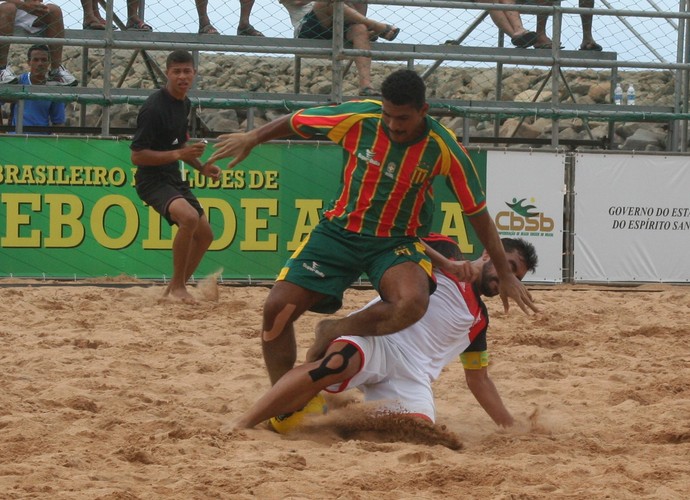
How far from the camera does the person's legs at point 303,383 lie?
4832 millimetres

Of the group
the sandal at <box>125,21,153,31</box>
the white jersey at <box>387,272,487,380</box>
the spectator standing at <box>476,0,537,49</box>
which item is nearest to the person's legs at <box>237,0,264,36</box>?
the sandal at <box>125,21,153,31</box>

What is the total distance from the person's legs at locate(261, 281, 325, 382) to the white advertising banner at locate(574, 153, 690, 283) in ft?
20.4

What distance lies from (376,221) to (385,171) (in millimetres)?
249

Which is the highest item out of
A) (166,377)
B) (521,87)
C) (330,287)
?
(521,87)

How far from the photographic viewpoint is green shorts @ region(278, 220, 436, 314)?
5246mm

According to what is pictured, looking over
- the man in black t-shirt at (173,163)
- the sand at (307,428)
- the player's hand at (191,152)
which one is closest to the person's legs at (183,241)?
the man in black t-shirt at (173,163)

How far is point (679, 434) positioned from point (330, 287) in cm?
175

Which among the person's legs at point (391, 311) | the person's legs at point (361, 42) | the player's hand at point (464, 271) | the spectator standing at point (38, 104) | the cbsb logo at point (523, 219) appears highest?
the person's legs at point (361, 42)

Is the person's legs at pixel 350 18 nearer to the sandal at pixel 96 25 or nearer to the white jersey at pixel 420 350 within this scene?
the sandal at pixel 96 25

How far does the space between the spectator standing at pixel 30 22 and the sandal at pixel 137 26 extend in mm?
983

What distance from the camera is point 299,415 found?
A: 5.02 meters

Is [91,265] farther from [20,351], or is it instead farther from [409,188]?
[409,188]

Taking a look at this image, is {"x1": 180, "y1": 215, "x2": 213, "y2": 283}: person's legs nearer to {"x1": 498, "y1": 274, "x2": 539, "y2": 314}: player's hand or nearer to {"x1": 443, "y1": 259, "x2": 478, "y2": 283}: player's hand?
{"x1": 443, "y1": 259, "x2": 478, "y2": 283}: player's hand

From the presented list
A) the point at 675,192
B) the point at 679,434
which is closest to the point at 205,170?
the point at 679,434
